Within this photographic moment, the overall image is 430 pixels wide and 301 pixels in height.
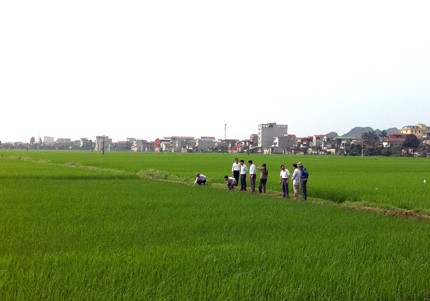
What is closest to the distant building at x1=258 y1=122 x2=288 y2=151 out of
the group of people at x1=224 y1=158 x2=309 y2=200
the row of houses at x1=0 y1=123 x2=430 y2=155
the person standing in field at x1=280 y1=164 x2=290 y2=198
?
the row of houses at x1=0 y1=123 x2=430 y2=155

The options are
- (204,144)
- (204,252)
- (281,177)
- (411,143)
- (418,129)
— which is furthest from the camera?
(204,144)

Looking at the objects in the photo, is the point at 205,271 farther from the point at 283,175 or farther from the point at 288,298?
the point at 283,175

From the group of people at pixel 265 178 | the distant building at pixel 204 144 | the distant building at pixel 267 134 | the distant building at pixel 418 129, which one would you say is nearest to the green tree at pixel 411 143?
the distant building at pixel 418 129

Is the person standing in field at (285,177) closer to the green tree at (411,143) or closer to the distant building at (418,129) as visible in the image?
the green tree at (411,143)

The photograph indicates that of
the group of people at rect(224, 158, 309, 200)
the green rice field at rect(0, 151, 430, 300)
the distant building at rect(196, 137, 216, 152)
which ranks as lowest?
the green rice field at rect(0, 151, 430, 300)

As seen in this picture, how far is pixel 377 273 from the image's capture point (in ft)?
17.6

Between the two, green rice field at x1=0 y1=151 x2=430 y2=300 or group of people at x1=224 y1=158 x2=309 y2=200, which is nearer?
green rice field at x1=0 y1=151 x2=430 y2=300

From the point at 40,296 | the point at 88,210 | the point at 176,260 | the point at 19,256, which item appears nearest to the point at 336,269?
the point at 176,260

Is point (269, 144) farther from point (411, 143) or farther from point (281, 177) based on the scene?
point (281, 177)

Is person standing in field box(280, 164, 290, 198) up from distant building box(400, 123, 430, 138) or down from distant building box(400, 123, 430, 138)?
down

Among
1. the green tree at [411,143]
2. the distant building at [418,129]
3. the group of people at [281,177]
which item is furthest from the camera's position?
the distant building at [418,129]

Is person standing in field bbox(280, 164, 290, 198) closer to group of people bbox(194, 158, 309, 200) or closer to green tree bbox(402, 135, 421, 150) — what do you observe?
group of people bbox(194, 158, 309, 200)

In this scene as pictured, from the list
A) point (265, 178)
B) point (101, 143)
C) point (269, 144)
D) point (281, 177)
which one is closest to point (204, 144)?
point (269, 144)

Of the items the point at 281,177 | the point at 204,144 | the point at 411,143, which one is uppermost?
the point at 411,143
